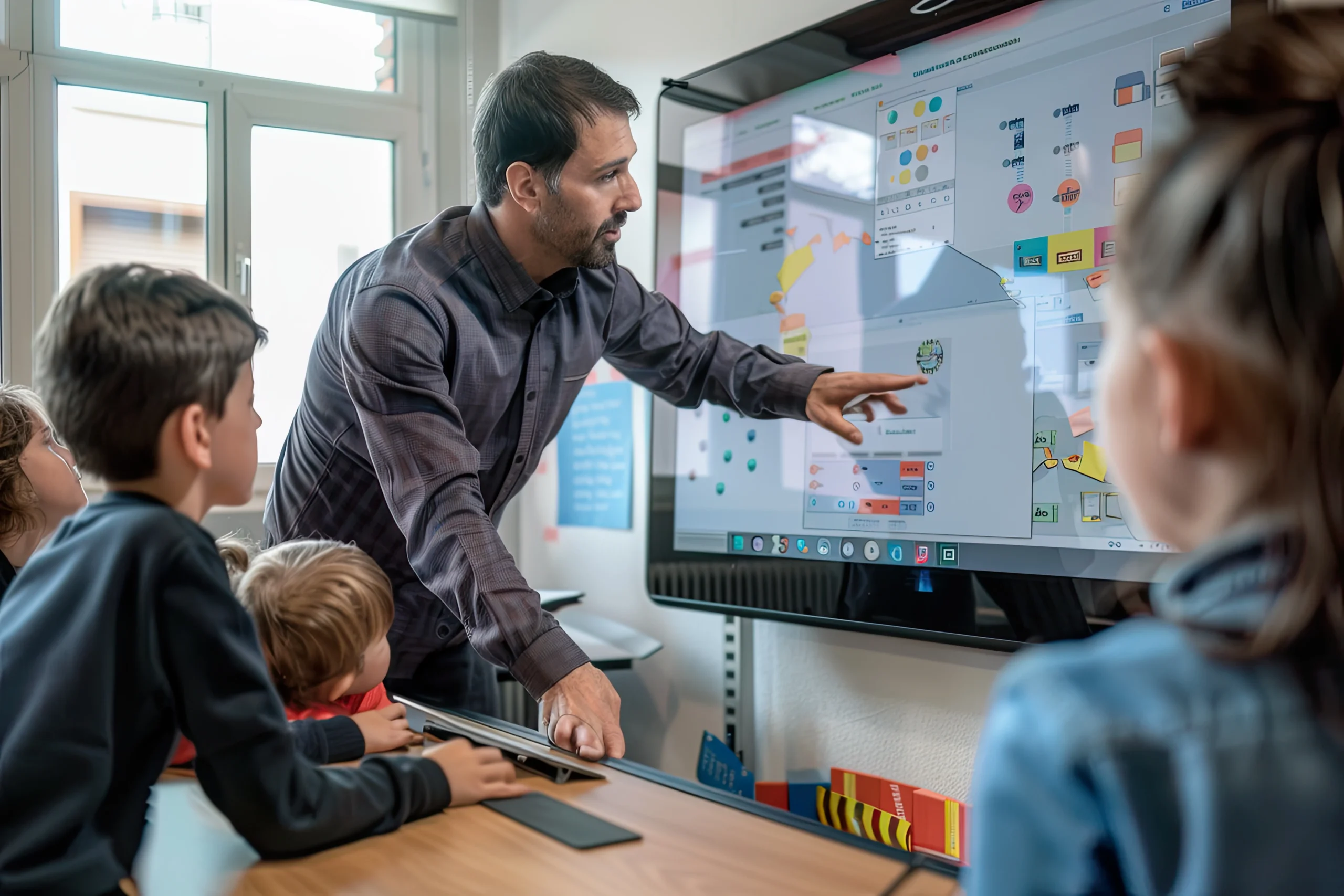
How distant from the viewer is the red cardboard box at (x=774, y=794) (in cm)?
171

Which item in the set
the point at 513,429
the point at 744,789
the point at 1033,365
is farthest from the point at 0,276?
the point at 1033,365

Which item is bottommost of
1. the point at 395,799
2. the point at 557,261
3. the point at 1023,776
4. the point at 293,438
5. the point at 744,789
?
the point at 744,789

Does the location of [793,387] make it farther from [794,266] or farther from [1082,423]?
[1082,423]

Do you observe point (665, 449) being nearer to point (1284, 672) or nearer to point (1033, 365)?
point (1033, 365)

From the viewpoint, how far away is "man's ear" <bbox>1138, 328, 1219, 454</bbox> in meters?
0.39

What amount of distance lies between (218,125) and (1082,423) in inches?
92.7

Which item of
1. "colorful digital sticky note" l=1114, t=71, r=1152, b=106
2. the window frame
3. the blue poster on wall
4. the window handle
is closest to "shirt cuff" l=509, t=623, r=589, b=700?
"colorful digital sticky note" l=1114, t=71, r=1152, b=106

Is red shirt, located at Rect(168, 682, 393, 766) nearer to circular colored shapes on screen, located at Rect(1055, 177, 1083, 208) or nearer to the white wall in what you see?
the white wall

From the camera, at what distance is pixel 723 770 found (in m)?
1.81

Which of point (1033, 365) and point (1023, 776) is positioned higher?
point (1033, 365)

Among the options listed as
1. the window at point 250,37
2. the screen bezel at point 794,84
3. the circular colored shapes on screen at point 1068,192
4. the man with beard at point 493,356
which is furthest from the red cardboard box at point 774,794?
the window at point 250,37

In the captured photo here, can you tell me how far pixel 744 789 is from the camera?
5.82 ft

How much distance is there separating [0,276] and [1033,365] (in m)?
2.38

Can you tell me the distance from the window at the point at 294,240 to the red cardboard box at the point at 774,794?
1.65m
